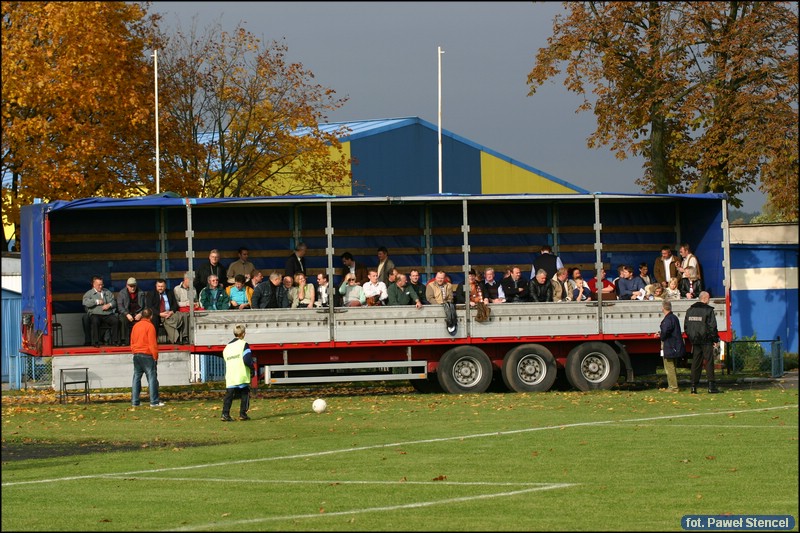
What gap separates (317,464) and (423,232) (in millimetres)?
14161

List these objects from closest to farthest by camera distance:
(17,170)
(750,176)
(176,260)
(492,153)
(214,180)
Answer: (176,260) < (17,170) < (750,176) < (214,180) < (492,153)

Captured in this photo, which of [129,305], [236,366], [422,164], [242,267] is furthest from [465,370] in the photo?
[422,164]

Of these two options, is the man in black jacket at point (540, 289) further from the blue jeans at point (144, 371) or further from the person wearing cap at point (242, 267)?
the blue jeans at point (144, 371)

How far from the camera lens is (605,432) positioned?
56.4 ft

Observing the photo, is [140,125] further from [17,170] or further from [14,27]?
[14,27]

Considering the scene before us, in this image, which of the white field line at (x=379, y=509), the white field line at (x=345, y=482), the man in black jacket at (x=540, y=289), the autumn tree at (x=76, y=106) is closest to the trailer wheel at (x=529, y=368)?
the man in black jacket at (x=540, y=289)

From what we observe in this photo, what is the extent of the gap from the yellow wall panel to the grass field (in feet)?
99.4

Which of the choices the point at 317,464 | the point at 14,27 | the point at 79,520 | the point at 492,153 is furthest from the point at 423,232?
the point at 492,153

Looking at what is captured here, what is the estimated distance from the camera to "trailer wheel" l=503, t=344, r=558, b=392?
985 inches

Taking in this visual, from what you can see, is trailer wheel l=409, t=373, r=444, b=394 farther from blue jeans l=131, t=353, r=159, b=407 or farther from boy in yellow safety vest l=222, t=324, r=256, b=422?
boy in yellow safety vest l=222, t=324, r=256, b=422

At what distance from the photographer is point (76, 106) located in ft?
101

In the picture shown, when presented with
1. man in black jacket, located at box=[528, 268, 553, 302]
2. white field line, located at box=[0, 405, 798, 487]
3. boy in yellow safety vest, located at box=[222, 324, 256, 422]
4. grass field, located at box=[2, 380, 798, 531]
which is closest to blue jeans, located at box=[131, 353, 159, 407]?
grass field, located at box=[2, 380, 798, 531]

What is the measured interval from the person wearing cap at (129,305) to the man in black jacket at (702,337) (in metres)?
10.6

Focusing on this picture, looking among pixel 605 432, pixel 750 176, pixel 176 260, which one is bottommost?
pixel 605 432
